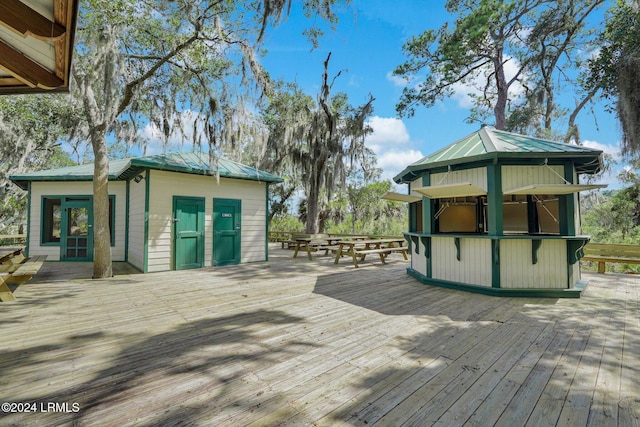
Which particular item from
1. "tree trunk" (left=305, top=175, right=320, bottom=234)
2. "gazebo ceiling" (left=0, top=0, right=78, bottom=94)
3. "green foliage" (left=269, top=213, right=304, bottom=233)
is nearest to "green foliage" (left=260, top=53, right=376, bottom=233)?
"tree trunk" (left=305, top=175, right=320, bottom=234)

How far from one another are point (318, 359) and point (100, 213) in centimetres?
608

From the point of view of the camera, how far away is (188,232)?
7.22 meters

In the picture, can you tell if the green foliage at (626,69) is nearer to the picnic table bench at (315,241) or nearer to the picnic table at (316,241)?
the picnic table at (316,241)

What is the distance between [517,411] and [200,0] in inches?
307

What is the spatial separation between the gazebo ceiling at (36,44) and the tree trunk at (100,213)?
9.77ft

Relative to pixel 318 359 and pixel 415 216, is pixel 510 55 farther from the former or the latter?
pixel 318 359

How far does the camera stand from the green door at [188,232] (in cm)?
704

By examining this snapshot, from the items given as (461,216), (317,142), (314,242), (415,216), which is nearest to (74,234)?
(314,242)

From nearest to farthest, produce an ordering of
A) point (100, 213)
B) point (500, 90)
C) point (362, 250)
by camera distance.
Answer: point (100, 213) < point (362, 250) < point (500, 90)

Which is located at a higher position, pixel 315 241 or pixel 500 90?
pixel 500 90

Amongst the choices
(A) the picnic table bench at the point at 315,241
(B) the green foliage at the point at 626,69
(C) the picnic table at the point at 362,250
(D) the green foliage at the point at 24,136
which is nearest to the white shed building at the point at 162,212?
(A) the picnic table bench at the point at 315,241

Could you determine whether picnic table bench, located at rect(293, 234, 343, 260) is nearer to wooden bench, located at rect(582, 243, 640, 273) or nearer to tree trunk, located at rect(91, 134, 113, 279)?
tree trunk, located at rect(91, 134, 113, 279)

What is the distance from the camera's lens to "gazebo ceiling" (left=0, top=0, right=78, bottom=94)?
6.29ft

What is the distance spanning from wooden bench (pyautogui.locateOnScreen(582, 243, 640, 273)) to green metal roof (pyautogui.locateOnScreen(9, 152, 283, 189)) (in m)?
8.59
